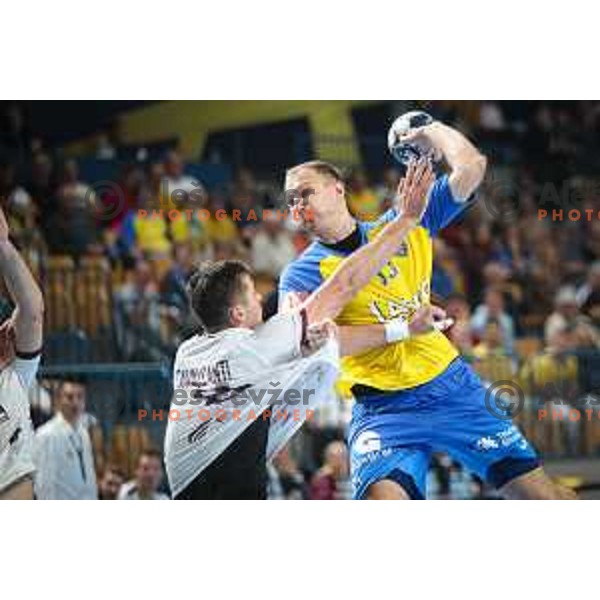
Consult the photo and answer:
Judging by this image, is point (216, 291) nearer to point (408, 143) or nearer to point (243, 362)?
point (243, 362)

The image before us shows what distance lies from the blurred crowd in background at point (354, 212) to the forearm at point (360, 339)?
888 millimetres

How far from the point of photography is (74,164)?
9508 mm

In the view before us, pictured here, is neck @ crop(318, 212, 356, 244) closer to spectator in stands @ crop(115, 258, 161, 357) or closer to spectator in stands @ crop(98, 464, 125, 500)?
spectator in stands @ crop(98, 464, 125, 500)

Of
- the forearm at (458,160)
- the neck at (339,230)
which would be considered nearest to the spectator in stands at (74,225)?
the neck at (339,230)

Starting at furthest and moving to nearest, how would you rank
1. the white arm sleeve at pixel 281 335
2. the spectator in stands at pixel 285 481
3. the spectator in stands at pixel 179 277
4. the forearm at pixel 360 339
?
the spectator in stands at pixel 179 277
the spectator in stands at pixel 285 481
the forearm at pixel 360 339
the white arm sleeve at pixel 281 335

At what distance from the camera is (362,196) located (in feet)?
29.8

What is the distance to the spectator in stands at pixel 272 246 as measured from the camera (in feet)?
27.6

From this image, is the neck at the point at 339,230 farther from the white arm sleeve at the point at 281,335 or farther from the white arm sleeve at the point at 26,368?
the white arm sleeve at the point at 26,368

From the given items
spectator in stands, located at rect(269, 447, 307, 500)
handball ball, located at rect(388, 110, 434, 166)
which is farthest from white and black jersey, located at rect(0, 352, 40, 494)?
handball ball, located at rect(388, 110, 434, 166)

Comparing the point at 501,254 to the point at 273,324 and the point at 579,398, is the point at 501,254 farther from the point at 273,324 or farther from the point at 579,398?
the point at 273,324

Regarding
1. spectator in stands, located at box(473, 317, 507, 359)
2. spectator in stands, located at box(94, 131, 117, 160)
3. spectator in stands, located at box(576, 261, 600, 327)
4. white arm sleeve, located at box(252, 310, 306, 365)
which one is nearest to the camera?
white arm sleeve, located at box(252, 310, 306, 365)

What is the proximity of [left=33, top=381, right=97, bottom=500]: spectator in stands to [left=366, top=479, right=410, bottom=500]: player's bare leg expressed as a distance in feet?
6.29

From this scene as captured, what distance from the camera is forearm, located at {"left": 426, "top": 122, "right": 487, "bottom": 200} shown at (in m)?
6.70

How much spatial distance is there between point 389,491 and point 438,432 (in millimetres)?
419
